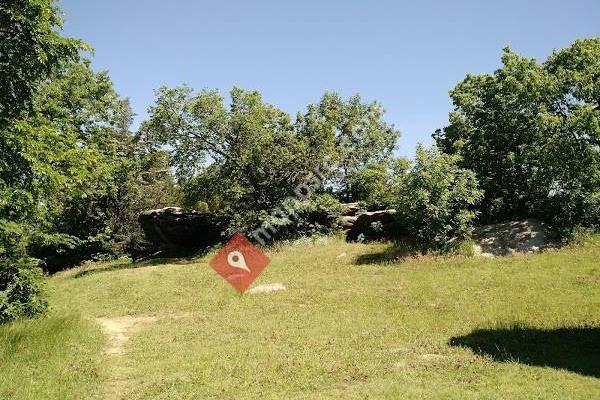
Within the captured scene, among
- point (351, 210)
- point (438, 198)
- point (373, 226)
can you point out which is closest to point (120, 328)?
point (438, 198)

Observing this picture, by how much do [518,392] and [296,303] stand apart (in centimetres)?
1167

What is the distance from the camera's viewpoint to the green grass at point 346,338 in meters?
11.1

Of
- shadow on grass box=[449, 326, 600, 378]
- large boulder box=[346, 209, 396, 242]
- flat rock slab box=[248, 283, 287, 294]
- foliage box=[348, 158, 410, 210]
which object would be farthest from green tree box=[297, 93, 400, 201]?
shadow on grass box=[449, 326, 600, 378]

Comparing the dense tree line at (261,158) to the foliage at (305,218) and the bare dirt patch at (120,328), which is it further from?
the bare dirt patch at (120,328)

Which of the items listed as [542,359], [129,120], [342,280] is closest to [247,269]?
[342,280]

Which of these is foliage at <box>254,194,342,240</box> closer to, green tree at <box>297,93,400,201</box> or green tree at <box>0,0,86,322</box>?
green tree at <box>297,93,400,201</box>

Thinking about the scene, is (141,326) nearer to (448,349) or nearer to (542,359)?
(448,349)

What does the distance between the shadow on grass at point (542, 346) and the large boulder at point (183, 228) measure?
95.0ft

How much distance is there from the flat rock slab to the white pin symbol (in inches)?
233

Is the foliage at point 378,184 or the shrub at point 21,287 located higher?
the foliage at point 378,184

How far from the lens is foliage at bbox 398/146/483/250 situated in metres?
27.4

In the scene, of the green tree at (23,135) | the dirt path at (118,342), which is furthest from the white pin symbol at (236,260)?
the green tree at (23,135)

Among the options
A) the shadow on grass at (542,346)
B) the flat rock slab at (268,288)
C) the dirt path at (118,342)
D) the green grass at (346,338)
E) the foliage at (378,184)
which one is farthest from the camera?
the foliage at (378,184)
